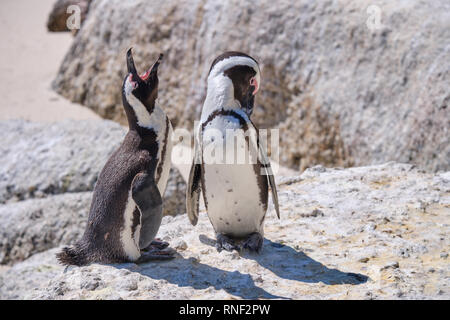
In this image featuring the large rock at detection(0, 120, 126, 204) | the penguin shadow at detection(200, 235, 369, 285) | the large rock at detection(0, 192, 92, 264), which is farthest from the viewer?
the large rock at detection(0, 120, 126, 204)

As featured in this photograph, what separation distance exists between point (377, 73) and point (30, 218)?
347cm

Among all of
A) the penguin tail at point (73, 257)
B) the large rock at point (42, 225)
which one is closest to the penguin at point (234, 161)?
the penguin tail at point (73, 257)

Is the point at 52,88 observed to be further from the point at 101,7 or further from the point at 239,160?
the point at 239,160

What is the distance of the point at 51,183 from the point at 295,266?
2.97 metres

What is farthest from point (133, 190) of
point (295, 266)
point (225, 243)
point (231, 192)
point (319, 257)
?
point (319, 257)

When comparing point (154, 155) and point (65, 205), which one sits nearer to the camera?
point (154, 155)

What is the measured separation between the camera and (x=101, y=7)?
8.80 meters

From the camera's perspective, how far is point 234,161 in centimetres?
321

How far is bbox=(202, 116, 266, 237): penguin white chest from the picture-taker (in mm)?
3215

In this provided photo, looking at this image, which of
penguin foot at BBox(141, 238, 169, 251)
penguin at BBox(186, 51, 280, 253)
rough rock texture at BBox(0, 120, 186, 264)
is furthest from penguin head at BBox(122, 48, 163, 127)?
rough rock texture at BBox(0, 120, 186, 264)

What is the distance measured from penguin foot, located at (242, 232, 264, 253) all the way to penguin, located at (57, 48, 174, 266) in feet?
1.38

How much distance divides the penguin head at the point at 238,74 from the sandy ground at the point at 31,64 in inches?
211

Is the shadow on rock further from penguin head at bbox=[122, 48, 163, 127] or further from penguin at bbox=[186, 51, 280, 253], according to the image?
penguin head at bbox=[122, 48, 163, 127]
